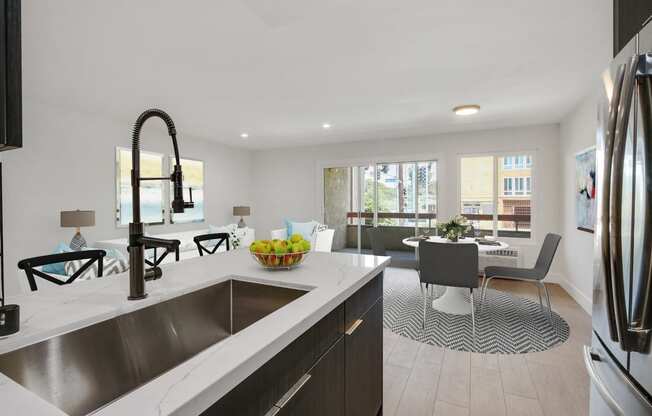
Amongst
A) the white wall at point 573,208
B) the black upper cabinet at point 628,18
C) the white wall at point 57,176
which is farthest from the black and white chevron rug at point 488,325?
the white wall at point 57,176

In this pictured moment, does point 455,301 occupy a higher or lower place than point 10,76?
lower

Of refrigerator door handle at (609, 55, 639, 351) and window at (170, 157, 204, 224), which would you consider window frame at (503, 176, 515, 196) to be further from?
window at (170, 157, 204, 224)

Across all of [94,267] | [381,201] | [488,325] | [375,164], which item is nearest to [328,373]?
[94,267]

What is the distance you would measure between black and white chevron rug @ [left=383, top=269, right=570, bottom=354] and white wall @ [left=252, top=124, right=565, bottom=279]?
1892mm

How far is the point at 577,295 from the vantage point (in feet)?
13.0

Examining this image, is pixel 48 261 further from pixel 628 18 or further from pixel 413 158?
pixel 413 158

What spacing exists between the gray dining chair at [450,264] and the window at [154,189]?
3162mm

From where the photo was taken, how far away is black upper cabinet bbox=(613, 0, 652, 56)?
0.97m

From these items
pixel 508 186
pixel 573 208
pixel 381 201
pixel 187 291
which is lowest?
pixel 187 291

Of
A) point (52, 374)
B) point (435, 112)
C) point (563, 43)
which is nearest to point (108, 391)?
point (52, 374)

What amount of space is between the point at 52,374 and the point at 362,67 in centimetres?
287

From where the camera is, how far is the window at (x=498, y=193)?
521cm

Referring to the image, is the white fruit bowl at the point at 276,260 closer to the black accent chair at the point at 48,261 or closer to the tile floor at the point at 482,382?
the black accent chair at the point at 48,261

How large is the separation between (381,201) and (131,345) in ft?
18.4
